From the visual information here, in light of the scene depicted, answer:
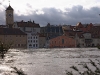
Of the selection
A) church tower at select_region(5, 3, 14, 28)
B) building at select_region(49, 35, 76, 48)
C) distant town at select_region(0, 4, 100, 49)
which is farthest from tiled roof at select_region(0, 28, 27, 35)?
church tower at select_region(5, 3, 14, 28)

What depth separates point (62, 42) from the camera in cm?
9881

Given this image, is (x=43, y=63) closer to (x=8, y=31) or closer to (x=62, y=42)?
(x=8, y=31)

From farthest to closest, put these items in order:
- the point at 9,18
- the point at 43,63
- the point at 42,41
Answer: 1. the point at 9,18
2. the point at 42,41
3. the point at 43,63

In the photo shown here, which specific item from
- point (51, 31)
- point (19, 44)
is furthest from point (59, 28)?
point (19, 44)

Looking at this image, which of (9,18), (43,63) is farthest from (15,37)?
(43,63)

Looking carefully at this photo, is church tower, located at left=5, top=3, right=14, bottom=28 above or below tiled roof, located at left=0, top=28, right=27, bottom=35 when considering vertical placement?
above

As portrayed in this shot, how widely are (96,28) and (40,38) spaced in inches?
1040

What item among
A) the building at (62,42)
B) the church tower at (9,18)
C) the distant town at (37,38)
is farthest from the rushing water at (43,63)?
the church tower at (9,18)

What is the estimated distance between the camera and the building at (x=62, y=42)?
97312mm

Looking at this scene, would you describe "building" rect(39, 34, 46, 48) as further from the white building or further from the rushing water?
the rushing water

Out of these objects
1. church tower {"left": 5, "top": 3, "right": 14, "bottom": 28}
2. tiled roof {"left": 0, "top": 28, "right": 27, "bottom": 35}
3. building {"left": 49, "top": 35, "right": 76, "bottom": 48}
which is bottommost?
building {"left": 49, "top": 35, "right": 76, "bottom": 48}

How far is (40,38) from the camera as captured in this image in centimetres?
10306

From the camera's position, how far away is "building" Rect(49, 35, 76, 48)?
97.3 m

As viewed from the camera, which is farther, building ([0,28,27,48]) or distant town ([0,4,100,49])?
distant town ([0,4,100,49])
